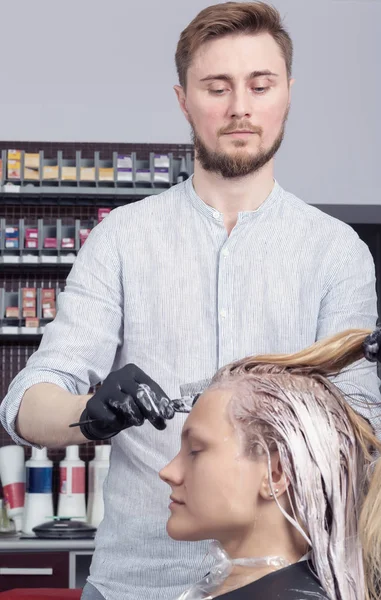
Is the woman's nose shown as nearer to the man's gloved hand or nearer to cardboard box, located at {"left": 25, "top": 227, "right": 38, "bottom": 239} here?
the man's gloved hand

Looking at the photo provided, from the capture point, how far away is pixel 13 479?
4.43m

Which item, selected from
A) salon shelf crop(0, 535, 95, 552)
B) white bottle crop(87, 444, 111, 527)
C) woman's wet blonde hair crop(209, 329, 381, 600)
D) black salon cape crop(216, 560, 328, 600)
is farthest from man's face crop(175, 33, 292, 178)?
white bottle crop(87, 444, 111, 527)

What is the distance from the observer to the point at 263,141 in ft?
6.26

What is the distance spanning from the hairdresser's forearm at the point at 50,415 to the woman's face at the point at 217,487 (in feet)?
0.89

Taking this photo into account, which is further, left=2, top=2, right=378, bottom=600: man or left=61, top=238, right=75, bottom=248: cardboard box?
left=61, top=238, right=75, bottom=248: cardboard box

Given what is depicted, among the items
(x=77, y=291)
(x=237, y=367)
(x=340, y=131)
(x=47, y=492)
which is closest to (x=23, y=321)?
(x=47, y=492)

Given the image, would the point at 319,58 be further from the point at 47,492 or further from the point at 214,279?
the point at 214,279

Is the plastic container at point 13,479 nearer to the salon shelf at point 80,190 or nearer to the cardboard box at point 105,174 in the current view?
the salon shelf at point 80,190

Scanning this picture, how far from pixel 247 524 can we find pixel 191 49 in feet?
3.19

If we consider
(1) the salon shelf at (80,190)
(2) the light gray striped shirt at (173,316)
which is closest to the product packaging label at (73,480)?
(1) the salon shelf at (80,190)

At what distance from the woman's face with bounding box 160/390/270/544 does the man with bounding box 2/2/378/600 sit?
346 millimetres

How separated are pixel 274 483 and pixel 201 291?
1.90ft

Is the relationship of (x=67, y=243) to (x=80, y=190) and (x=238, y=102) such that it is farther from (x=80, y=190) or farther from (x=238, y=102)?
(x=238, y=102)

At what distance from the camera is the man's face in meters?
1.89
